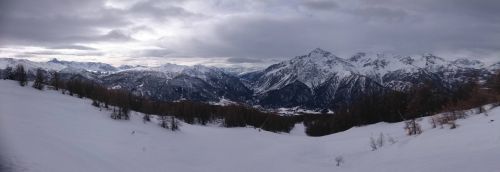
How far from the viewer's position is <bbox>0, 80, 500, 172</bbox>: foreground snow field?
11.8m

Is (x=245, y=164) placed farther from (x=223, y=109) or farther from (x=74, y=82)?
(x=223, y=109)

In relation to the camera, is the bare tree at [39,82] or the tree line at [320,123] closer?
the tree line at [320,123]

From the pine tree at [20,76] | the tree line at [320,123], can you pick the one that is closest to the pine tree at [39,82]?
the tree line at [320,123]

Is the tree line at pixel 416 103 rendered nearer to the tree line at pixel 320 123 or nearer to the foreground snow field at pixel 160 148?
the tree line at pixel 320 123

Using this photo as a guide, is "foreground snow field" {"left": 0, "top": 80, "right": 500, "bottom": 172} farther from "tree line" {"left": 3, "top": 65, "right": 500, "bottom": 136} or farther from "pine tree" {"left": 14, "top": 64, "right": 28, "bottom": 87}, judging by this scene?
"tree line" {"left": 3, "top": 65, "right": 500, "bottom": 136}

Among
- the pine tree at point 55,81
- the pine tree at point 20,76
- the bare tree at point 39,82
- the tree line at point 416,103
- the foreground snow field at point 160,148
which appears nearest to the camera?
the foreground snow field at point 160,148

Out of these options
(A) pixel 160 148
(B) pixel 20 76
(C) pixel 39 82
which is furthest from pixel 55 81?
(A) pixel 160 148

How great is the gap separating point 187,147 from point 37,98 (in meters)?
7.55

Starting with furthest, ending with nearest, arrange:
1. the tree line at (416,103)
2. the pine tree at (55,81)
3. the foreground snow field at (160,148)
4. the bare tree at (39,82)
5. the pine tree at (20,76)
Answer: the pine tree at (55,81)
the bare tree at (39,82)
the pine tree at (20,76)
the tree line at (416,103)
the foreground snow field at (160,148)

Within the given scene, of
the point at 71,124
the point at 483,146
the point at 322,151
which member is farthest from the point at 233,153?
the point at 483,146

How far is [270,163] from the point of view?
21.1 m

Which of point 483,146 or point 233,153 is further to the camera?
point 233,153

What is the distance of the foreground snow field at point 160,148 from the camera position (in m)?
11.8

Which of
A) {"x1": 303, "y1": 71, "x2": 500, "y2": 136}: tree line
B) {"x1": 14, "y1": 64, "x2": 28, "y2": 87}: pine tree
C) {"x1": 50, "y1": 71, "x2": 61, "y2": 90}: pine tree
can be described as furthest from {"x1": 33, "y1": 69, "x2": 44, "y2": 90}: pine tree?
{"x1": 303, "y1": 71, "x2": 500, "y2": 136}: tree line
